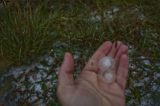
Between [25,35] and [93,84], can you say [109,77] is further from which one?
[25,35]

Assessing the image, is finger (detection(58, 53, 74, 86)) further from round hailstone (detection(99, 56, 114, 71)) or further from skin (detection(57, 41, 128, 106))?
round hailstone (detection(99, 56, 114, 71))

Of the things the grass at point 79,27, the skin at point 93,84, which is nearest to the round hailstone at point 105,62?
the skin at point 93,84

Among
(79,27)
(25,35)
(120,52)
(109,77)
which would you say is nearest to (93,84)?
(109,77)

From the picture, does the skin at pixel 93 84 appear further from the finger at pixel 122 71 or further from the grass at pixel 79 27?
the grass at pixel 79 27

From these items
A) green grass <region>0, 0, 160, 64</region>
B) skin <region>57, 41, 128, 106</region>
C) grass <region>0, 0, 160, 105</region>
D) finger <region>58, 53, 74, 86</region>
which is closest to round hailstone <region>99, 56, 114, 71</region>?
skin <region>57, 41, 128, 106</region>

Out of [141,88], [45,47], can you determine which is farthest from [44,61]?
[141,88]

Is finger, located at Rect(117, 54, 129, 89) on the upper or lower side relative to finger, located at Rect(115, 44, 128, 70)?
lower

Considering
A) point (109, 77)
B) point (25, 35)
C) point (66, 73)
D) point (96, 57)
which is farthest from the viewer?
point (25, 35)
